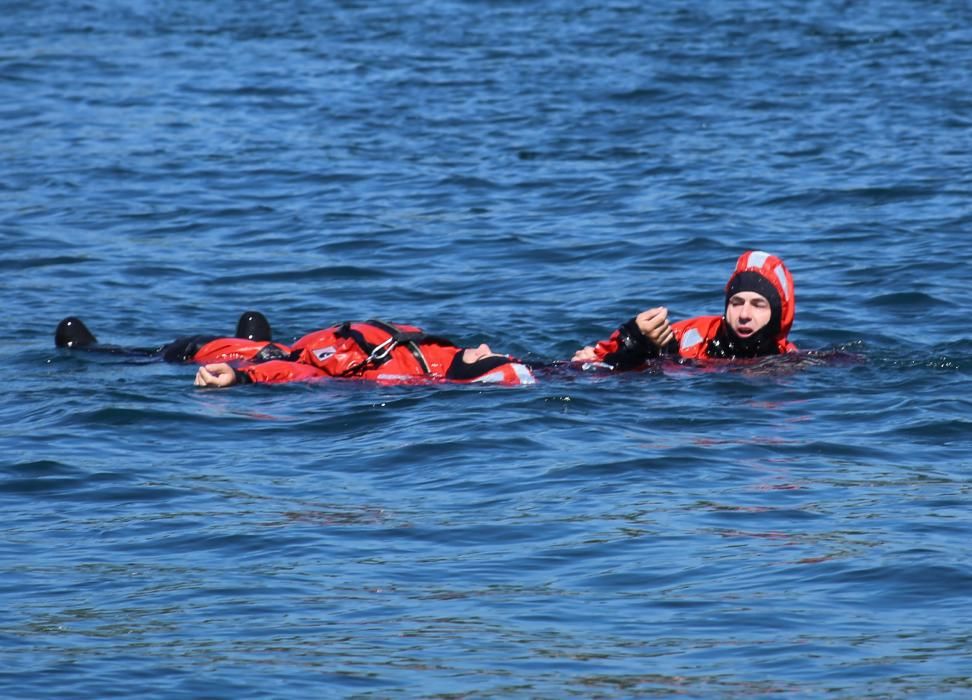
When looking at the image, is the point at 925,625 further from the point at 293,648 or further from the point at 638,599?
the point at 293,648

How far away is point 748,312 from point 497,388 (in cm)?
180

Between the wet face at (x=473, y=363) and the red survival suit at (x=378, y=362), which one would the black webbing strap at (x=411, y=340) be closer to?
the red survival suit at (x=378, y=362)

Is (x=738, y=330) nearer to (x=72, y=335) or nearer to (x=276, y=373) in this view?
(x=276, y=373)

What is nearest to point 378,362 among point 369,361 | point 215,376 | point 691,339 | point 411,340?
point 369,361

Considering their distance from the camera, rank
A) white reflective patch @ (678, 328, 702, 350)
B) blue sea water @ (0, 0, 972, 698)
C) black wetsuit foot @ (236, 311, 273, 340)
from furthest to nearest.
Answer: black wetsuit foot @ (236, 311, 273, 340), white reflective patch @ (678, 328, 702, 350), blue sea water @ (0, 0, 972, 698)

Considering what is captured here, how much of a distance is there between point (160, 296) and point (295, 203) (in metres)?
Result: 3.69

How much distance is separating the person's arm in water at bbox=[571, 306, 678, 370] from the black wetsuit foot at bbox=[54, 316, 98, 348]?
356cm

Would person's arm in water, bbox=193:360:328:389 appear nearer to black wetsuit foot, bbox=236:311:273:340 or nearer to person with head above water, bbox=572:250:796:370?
black wetsuit foot, bbox=236:311:273:340

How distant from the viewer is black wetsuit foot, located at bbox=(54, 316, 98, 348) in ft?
40.7

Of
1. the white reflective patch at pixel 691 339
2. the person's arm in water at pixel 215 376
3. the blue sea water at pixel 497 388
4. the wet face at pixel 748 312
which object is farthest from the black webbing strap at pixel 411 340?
the wet face at pixel 748 312

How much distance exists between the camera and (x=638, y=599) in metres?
7.30

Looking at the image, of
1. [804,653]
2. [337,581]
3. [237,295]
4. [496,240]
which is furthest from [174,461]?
[496,240]

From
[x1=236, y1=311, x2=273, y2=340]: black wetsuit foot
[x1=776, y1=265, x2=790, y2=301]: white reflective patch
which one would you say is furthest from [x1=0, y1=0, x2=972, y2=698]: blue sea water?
[x1=236, y1=311, x2=273, y2=340]: black wetsuit foot

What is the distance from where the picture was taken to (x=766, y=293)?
11.5 meters
